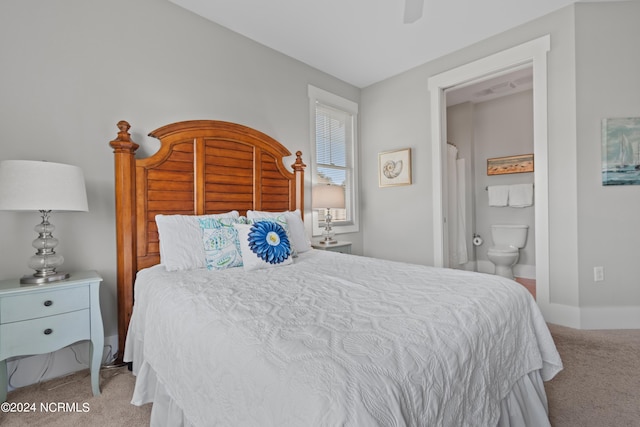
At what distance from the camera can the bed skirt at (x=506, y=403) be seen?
1223 mm

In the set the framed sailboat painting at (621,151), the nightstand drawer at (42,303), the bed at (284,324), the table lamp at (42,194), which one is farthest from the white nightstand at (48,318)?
the framed sailboat painting at (621,151)

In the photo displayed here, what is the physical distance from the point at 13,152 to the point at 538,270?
4131mm

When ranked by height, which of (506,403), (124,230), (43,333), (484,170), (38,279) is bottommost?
(506,403)

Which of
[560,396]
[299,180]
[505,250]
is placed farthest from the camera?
[505,250]

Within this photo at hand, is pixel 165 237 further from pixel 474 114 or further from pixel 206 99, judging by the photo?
pixel 474 114

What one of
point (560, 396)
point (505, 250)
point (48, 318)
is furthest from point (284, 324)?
point (505, 250)

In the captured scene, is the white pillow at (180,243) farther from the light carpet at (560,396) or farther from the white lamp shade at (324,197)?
the white lamp shade at (324,197)

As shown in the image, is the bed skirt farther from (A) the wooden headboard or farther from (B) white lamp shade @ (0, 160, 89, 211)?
(B) white lamp shade @ (0, 160, 89, 211)

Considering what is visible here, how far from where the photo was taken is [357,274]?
183cm

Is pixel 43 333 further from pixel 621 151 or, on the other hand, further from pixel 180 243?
pixel 621 151

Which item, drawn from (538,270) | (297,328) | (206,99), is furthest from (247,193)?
(538,270)

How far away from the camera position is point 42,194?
1.60m

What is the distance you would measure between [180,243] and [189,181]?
2.06 ft

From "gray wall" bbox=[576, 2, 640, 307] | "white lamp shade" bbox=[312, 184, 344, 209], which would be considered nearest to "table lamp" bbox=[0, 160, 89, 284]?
"white lamp shade" bbox=[312, 184, 344, 209]
